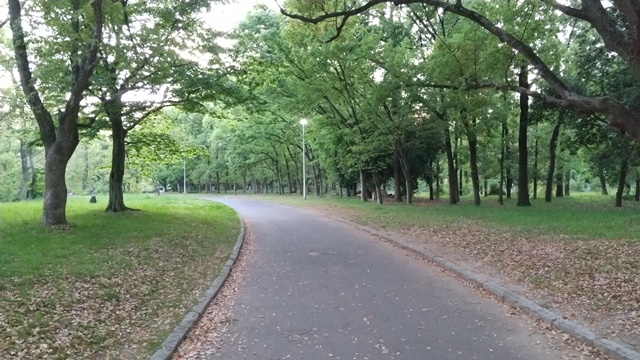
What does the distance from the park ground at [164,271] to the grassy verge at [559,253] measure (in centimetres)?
2

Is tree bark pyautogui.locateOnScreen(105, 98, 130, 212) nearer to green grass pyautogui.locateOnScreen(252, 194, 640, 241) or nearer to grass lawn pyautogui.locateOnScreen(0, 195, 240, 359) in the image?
grass lawn pyautogui.locateOnScreen(0, 195, 240, 359)

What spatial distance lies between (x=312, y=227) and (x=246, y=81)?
6.15 metres

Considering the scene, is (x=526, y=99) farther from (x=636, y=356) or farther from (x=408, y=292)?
(x=636, y=356)

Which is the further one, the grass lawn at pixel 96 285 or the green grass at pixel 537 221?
the green grass at pixel 537 221

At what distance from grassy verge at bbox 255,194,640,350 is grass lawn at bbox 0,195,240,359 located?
5095 millimetres

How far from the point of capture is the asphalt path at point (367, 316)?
4.82m

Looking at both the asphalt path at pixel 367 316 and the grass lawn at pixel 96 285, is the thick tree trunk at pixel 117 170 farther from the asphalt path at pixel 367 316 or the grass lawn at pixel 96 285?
the asphalt path at pixel 367 316

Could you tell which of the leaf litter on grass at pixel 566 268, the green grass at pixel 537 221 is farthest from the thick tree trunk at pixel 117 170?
the leaf litter on grass at pixel 566 268

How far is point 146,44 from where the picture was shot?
13.2 m

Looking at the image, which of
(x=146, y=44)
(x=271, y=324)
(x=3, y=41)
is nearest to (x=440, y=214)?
(x=146, y=44)

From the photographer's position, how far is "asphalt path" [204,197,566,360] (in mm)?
4816

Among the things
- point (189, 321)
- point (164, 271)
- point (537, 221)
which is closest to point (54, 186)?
point (164, 271)

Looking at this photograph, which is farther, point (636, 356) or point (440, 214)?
point (440, 214)

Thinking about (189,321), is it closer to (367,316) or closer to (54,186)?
(367,316)
